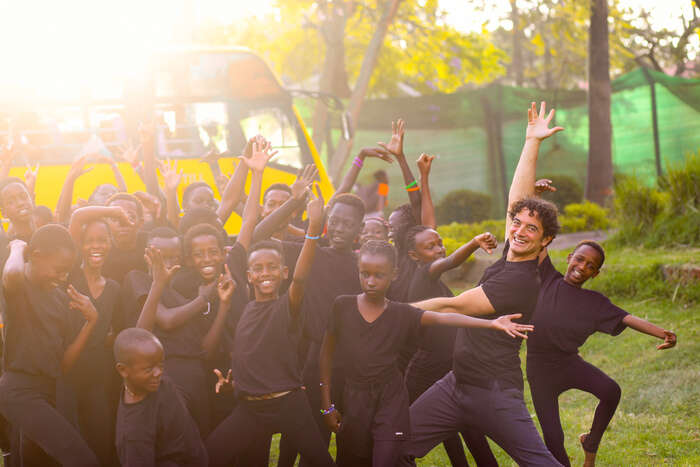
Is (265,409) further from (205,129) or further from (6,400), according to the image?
(205,129)

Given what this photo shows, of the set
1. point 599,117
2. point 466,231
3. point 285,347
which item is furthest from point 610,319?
point 599,117

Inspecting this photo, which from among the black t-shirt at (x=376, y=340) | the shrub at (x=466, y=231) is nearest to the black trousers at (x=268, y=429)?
the black t-shirt at (x=376, y=340)

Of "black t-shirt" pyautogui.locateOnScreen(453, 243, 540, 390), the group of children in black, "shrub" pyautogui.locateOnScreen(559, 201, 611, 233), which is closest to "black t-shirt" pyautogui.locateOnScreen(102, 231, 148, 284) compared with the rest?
the group of children in black

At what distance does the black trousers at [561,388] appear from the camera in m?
4.90

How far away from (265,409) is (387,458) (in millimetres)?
686

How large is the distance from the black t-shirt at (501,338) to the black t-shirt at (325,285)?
0.85 meters

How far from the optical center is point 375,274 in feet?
14.5

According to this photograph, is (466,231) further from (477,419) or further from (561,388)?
(477,419)

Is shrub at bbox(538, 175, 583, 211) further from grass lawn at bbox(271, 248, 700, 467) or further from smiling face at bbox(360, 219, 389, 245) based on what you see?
smiling face at bbox(360, 219, 389, 245)

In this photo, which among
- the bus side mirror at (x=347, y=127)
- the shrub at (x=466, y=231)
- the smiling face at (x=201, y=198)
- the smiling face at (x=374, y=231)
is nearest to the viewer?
the smiling face at (x=374, y=231)

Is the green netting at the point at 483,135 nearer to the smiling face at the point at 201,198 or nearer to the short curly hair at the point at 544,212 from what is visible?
the smiling face at the point at 201,198

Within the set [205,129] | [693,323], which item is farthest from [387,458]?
[205,129]

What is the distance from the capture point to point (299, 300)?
464 centimetres

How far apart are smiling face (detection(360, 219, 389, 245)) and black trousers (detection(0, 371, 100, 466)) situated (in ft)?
6.74
